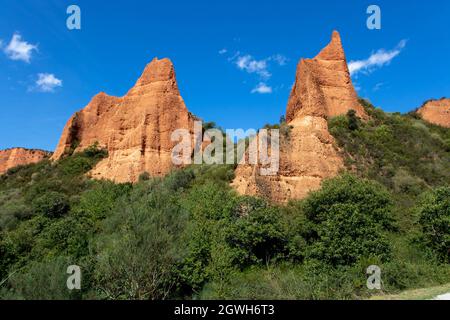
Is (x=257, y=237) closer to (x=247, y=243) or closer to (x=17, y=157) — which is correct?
(x=247, y=243)

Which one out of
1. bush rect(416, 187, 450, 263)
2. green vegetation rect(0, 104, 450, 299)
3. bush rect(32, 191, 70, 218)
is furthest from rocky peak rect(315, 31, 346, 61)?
bush rect(32, 191, 70, 218)

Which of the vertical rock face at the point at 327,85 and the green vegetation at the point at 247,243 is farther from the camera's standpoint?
the vertical rock face at the point at 327,85

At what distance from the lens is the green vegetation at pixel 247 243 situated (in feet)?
37.8

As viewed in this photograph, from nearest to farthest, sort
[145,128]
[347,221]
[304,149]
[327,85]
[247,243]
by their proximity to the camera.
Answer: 1. [347,221]
2. [247,243]
3. [304,149]
4. [327,85]
5. [145,128]

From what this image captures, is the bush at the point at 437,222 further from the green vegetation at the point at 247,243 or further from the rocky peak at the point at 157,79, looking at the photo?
the rocky peak at the point at 157,79

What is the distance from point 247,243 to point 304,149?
8100mm

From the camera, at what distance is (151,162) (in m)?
30.1

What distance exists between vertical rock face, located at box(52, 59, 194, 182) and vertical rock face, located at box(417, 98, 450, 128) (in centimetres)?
2994

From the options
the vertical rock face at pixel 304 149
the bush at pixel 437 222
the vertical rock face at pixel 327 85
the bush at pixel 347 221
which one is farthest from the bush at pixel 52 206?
the bush at pixel 437 222

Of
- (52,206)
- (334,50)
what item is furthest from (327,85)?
(52,206)

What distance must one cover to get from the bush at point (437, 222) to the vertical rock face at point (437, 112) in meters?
31.7

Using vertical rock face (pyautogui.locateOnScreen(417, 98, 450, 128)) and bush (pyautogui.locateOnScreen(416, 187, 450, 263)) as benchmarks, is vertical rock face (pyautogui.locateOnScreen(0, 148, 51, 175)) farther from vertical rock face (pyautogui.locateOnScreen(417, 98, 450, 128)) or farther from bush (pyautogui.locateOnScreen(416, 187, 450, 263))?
vertical rock face (pyautogui.locateOnScreen(417, 98, 450, 128))

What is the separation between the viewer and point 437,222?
1559 centimetres
